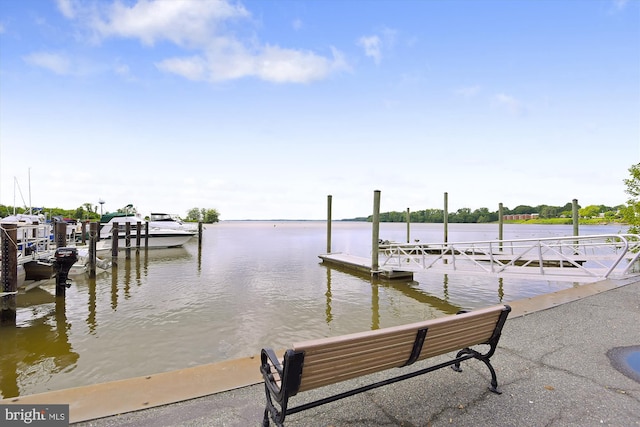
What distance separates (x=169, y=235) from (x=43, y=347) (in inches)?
937

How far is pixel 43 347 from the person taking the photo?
21.0ft

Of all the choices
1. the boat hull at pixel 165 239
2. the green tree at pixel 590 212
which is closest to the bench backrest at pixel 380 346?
the boat hull at pixel 165 239

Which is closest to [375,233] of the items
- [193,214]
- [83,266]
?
[83,266]

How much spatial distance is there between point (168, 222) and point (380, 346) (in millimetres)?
33213

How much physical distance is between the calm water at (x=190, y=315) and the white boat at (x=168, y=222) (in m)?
15.7

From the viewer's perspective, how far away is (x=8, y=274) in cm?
733

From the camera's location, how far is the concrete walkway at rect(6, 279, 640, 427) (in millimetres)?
2857

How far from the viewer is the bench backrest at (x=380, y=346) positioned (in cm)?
235

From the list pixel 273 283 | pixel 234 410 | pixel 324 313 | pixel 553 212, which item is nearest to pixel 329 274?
pixel 273 283

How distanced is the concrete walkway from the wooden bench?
1.10ft

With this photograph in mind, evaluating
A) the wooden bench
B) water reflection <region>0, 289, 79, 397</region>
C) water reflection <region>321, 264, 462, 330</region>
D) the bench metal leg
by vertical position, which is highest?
the wooden bench

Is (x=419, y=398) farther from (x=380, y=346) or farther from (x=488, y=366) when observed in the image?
(x=380, y=346)

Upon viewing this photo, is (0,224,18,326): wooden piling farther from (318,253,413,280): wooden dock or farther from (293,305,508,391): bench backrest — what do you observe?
(318,253,413,280): wooden dock

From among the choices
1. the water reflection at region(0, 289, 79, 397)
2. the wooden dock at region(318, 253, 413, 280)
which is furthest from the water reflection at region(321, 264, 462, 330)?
the water reflection at region(0, 289, 79, 397)
